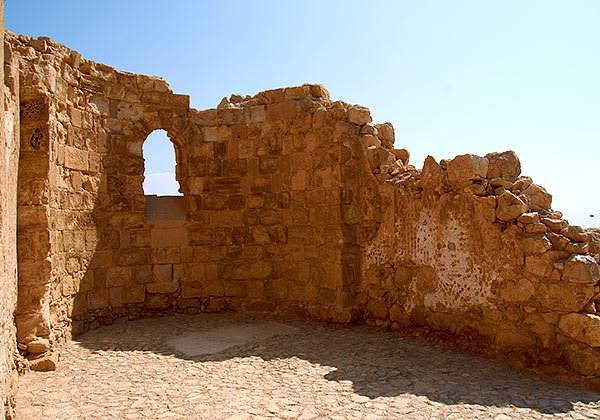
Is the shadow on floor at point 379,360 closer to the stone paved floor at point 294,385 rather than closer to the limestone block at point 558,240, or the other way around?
the stone paved floor at point 294,385

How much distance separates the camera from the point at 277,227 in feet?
23.7

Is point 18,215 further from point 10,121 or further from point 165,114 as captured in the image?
point 165,114

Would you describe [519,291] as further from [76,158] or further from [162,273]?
[76,158]

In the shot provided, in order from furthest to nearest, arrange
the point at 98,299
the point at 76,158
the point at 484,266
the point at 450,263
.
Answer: the point at 98,299 < the point at 76,158 < the point at 450,263 < the point at 484,266

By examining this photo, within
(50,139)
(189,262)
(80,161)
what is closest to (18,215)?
(50,139)

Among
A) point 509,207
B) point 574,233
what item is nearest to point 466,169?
point 509,207

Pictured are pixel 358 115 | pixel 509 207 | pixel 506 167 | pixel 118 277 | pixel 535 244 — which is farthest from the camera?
pixel 118 277

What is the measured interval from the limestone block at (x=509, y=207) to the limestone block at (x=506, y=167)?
14.2 inches

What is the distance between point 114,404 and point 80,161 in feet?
11.6

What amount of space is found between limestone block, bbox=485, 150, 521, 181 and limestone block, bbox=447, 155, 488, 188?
0.28 ft

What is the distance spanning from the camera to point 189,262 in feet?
23.9

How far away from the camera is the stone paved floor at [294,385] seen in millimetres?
3639

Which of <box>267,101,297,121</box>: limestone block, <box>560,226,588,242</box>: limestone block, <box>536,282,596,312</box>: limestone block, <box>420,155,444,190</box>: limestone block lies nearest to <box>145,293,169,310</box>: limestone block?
<box>267,101,297,121</box>: limestone block

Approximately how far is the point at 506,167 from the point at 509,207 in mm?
591
